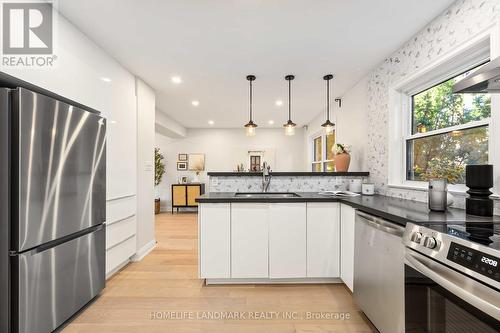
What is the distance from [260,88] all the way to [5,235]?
3.05 metres

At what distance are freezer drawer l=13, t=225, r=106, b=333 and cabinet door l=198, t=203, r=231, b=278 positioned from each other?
33.6 inches

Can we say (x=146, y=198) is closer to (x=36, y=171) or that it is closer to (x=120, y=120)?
(x=120, y=120)

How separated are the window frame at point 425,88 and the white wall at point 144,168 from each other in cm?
292

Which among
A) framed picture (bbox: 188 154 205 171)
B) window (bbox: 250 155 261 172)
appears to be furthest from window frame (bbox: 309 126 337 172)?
framed picture (bbox: 188 154 205 171)

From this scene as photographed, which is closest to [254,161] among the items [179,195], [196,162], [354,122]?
[196,162]

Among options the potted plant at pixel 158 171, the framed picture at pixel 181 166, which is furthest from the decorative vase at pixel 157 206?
the framed picture at pixel 181 166

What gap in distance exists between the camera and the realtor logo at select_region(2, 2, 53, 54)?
5.00ft

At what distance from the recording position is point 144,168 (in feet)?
10.4

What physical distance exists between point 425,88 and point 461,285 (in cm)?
190

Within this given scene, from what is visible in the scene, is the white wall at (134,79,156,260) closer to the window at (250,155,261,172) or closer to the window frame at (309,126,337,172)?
the window frame at (309,126,337,172)

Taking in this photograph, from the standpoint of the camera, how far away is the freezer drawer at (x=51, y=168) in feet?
4.32

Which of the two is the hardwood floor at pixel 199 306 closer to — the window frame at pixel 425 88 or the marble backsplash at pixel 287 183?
the marble backsplash at pixel 287 183

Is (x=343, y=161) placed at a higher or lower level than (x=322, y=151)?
lower

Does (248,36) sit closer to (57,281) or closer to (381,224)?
(381,224)
